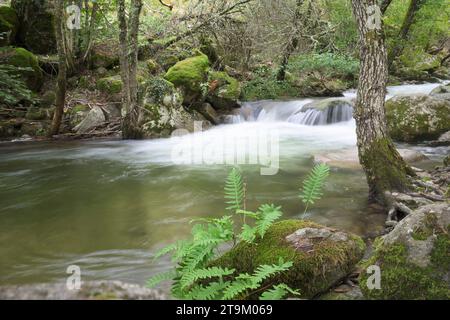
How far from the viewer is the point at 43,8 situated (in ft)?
51.4

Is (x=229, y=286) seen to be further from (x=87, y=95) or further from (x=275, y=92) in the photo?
(x=275, y=92)

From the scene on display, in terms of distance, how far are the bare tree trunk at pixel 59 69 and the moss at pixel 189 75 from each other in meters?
4.12

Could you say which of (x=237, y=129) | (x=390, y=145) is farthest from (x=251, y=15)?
(x=390, y=145)

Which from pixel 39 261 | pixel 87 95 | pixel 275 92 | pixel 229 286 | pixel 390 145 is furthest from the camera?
pixel 275 92

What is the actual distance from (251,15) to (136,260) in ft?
48.2

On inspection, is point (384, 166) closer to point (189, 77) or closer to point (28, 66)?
point (189, 77)

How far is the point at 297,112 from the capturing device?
16.3m

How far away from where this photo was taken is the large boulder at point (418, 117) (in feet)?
35.7

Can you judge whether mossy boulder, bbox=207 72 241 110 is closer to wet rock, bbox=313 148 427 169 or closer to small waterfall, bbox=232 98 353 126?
small waterfall, bbox=232 98 353 126

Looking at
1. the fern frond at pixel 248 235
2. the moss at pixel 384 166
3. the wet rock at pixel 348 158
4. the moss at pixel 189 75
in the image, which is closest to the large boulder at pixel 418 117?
the wet rock at pixel 348 158

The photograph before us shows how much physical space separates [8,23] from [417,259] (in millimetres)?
16661

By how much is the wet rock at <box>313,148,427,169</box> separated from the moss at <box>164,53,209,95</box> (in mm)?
6763

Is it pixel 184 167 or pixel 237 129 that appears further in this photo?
pixel 237 129
